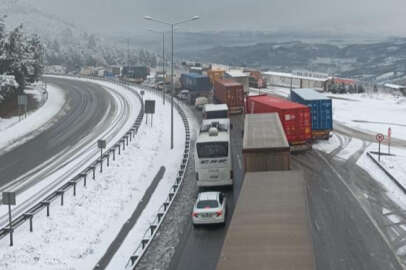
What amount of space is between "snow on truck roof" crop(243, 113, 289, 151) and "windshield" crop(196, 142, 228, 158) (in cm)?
Result: 138

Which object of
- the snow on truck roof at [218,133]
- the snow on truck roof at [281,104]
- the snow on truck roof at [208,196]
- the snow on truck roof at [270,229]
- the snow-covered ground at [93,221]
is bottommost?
the snow-covered ground at [93,221]

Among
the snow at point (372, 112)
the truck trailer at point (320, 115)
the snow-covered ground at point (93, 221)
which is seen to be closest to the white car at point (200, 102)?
the snow at point (372, 112)

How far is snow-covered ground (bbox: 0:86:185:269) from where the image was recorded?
19906mm

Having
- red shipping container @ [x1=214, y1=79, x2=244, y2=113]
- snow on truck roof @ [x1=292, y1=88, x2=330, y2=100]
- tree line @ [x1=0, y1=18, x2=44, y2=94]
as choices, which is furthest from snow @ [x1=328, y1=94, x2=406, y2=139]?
tree line @ [x1=0, y1=18, x2=44, y2=94]

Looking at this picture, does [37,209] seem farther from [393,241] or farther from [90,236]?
[393,241]

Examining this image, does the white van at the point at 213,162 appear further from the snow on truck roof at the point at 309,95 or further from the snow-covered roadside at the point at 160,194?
the snow on truck roof at the point at 309,95

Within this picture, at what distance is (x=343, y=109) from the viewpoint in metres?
63.8

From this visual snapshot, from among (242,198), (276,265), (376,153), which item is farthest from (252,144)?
(376,153)

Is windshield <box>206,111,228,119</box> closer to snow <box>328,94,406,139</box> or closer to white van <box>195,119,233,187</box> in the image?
snow <box>328,94,406,139</box>

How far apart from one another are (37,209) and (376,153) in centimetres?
2466

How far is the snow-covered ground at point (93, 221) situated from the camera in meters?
19.9

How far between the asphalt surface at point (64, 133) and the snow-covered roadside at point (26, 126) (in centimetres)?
80

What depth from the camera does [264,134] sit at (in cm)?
2766

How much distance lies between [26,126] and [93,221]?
29.3m
